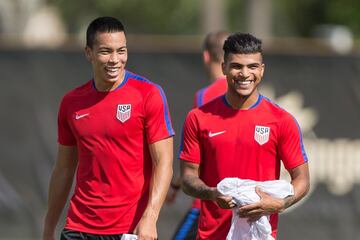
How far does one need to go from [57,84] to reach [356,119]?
3928 mm

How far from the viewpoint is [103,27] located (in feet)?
23.2

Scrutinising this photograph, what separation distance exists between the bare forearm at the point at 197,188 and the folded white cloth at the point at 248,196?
100 mm

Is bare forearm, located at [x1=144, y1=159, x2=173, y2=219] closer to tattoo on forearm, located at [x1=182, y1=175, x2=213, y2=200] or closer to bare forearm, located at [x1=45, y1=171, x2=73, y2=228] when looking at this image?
tattoo on forearm, located at [x1=182, y1=175, x2=213, y2=200]

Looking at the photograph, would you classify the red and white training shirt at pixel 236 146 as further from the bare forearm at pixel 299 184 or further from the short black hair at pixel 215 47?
the short black hair at pixel 215 47

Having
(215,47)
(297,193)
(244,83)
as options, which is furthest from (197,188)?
(215,47)

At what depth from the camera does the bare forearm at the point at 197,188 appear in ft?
21.9

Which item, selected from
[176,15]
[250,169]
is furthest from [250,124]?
[176,15]

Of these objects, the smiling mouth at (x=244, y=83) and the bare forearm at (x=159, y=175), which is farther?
the smiling mouth at (x=244, y=83)

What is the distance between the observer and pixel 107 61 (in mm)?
7027

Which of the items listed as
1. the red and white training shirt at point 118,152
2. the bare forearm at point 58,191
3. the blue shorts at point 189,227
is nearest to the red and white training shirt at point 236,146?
the red and white training shirt at point 118,152

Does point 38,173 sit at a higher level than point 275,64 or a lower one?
lower

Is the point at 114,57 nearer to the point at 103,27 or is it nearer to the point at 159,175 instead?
the point at 103,27

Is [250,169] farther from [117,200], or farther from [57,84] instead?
[57,84]

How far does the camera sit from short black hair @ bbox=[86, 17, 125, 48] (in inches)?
277
